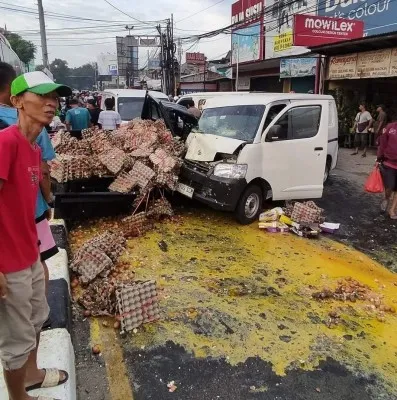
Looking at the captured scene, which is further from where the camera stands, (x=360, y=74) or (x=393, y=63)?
(x=360, y=74)

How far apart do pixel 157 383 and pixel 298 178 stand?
4.64m

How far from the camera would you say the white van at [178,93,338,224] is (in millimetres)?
5753

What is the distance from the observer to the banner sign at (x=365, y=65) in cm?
1251

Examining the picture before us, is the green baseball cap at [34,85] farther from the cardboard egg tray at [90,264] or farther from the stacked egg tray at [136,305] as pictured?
the cardboard egg tray at [90,264]

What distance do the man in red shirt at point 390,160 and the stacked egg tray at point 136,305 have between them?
4.92 meters

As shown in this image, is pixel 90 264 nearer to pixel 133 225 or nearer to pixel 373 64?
pixel 133 225

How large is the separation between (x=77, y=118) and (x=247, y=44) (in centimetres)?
1928

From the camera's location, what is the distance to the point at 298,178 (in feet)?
21.8

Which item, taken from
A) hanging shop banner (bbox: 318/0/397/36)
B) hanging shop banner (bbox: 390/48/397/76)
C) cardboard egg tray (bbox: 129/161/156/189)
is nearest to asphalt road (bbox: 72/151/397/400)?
cardboard egg tray (bbox: 129/161/156/189)

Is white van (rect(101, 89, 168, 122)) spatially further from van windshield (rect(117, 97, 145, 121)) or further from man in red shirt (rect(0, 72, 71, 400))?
man in red shirt (rect(0, 72, 71, 400))

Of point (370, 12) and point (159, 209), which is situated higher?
point (370, 12)

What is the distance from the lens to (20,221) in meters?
1.92

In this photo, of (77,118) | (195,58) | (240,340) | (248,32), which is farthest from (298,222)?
(195,58)

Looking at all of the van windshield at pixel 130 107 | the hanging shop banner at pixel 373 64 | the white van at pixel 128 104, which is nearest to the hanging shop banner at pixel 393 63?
the hanging shop banner at pixel 373 64
